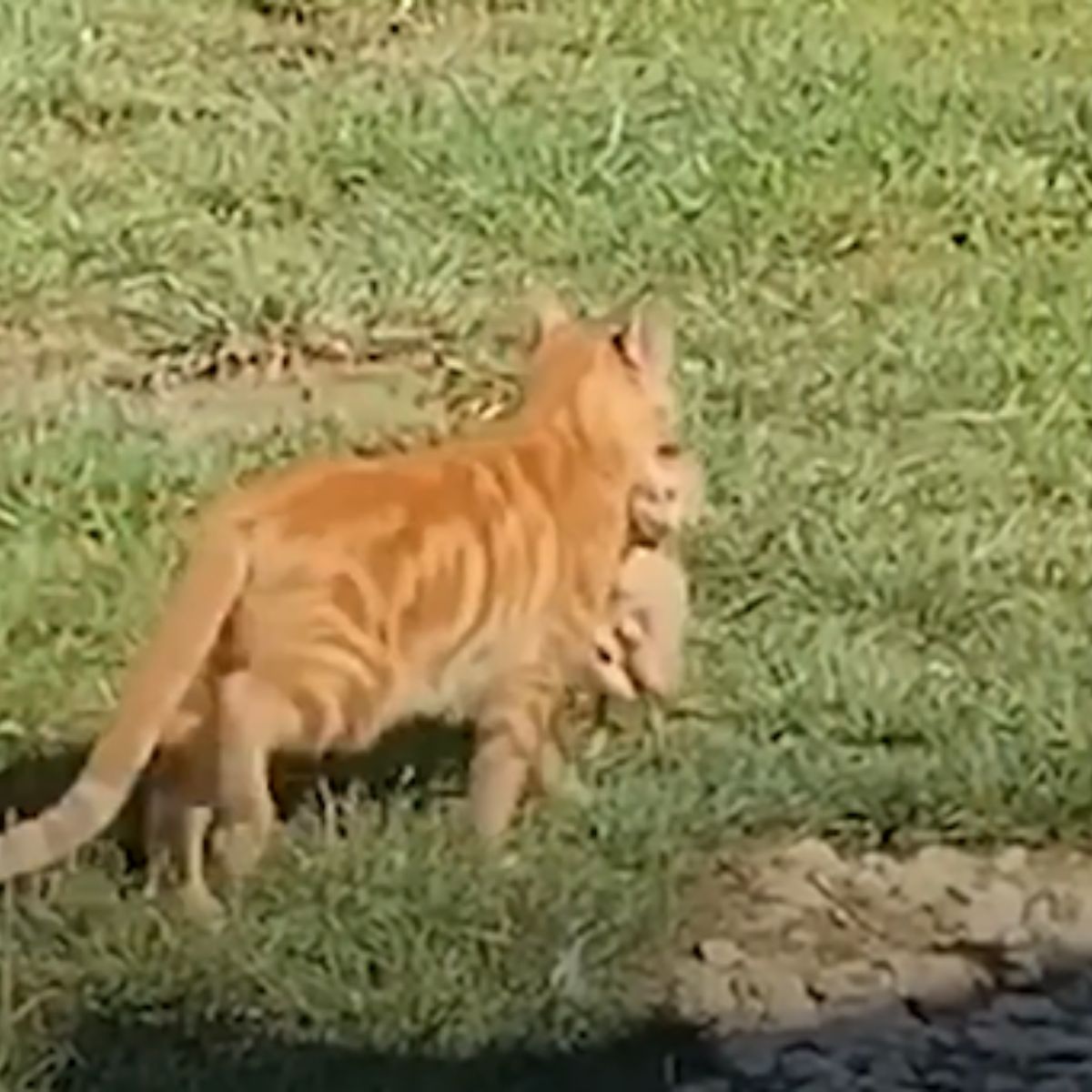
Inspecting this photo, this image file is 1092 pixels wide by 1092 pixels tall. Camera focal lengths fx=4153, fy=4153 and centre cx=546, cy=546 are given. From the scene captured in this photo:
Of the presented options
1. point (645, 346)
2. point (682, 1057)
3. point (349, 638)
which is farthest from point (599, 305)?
point (682, 1057)

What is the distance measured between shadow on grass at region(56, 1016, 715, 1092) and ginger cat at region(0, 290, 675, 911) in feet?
0.88

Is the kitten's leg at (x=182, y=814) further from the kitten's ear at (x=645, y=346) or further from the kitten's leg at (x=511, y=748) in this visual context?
the kitten's ear at (x=645, y=346)

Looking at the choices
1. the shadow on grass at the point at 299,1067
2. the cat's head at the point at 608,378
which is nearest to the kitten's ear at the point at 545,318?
the cat's head at the point at 608,378

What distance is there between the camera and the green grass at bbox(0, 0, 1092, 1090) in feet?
13.7

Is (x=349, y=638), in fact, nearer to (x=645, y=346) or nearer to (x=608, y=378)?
(x=608, y=378)

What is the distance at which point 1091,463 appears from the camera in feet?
18.4

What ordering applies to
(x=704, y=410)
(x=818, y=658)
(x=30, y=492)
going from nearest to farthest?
1. (x=818, y=658)
2. (x=30, y=492)
3. (x=704, y=410)

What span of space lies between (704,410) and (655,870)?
1.40 meters

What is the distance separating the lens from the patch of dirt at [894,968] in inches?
165

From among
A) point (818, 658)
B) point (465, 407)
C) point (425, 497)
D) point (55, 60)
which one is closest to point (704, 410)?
point (465, 407)

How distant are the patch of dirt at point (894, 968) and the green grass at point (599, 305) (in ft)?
0.19

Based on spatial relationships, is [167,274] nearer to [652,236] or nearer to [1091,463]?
[652,236]

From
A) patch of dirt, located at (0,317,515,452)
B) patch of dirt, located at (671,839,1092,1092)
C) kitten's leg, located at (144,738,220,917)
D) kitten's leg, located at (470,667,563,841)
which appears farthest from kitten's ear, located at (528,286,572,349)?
kitten's leg, located at (144,738,220,917)

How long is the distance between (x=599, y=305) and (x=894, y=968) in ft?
6.19
